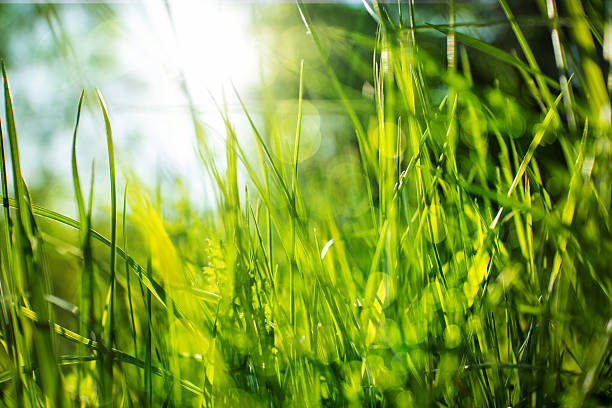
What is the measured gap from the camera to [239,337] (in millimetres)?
231

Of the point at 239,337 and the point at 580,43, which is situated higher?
the point at 580,43

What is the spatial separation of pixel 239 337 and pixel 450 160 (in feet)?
0.55

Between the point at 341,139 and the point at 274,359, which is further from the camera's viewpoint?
the point at 341,139

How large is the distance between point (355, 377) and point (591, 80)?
7.4 inches

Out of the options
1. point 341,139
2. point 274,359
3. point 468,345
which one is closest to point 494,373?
point 468,345

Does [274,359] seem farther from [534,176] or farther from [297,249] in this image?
[534,176]

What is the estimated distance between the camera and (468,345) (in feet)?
0.68

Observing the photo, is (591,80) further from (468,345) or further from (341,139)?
(341,139)

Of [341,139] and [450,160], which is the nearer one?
[450,160]

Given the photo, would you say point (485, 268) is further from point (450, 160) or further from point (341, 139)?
point (341, 139)

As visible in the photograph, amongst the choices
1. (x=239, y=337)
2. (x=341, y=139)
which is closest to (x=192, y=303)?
(x=239, y=337)

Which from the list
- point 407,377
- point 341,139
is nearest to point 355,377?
point 407,377

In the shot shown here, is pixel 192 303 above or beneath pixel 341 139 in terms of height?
beneath

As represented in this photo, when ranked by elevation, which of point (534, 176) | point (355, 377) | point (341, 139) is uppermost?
point (341, 139)
